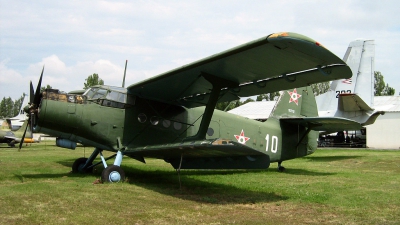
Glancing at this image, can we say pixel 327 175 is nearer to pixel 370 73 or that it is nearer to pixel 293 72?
pixel 293 72

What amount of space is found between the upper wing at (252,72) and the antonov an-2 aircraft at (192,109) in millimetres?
16

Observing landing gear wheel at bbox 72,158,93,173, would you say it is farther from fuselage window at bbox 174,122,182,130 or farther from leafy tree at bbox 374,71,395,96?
leafy tree at bbox 374,71,395,96

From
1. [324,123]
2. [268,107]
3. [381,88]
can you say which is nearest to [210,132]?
[324,123]

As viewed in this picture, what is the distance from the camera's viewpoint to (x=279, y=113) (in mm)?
12742

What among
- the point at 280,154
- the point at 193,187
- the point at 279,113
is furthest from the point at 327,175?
the point at 193,187

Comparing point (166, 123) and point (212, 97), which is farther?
point (166, 123)

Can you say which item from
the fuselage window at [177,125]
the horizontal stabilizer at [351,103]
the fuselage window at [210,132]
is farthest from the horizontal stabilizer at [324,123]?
the horizontal stabilizer at [351,103]

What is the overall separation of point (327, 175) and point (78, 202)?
25.5 ft

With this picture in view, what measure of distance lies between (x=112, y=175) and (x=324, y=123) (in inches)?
283

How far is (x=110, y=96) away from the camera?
9234 mm

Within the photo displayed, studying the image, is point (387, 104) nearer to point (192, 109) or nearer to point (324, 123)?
point (324, 123)

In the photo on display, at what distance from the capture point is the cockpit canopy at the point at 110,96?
30.0ft

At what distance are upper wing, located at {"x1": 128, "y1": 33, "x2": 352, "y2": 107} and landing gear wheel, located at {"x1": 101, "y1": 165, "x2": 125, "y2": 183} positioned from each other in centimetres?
215

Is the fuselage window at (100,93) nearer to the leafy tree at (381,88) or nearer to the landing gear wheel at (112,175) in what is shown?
the landing gear wheel at (112,175)
